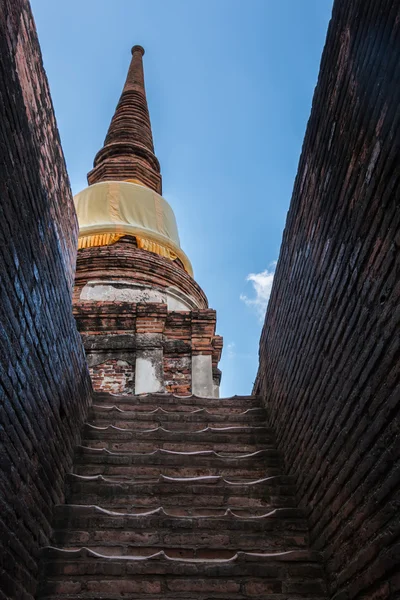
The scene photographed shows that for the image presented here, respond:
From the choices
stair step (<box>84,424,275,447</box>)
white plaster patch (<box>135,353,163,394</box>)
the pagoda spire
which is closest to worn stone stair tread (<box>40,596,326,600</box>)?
stair step (<box>84,424,275,447</box>)

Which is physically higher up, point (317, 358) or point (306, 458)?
point (317, 358)

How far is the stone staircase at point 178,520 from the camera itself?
3.03 metres

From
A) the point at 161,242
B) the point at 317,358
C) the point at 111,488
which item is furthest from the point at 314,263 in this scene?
the point at 161,242

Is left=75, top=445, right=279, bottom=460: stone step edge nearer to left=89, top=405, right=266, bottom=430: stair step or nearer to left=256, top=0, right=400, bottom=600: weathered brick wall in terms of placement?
left=256, top=0, right=400, bottom=600: weathered brick wall

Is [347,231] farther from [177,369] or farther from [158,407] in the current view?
[177,369]

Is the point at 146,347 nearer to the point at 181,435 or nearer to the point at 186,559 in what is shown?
the point at 181,435

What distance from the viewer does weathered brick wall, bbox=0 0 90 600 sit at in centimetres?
263

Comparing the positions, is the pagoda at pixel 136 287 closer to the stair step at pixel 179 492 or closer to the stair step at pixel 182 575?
the stair step at pixel 179 492

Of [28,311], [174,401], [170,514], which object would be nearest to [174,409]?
[174,401]

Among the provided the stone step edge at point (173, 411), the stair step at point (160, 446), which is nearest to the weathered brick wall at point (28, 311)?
the stair step at point (160, 446)

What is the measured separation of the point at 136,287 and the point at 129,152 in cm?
653

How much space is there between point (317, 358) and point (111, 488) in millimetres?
1559

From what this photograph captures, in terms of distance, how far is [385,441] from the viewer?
8.03 ft

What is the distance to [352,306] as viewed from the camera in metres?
2.86
